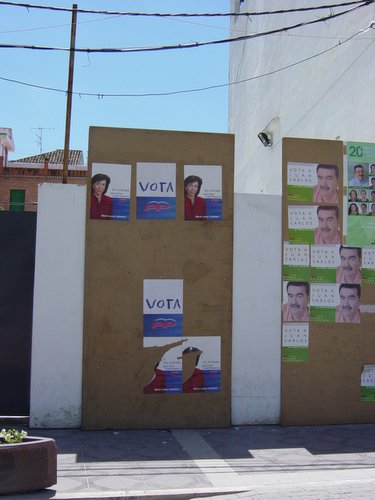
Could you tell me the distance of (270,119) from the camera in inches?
733

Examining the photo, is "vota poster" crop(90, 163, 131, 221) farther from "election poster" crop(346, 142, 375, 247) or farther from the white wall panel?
"election poster" crop(346, 142, 375, 247)

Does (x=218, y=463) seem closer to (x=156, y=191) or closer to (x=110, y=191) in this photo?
(x=156, y=191)

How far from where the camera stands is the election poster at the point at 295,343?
9062 millimetres

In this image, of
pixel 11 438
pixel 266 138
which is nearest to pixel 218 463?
pixel 11 438

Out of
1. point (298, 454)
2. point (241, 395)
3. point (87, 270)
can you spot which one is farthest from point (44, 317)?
point (298, 454)

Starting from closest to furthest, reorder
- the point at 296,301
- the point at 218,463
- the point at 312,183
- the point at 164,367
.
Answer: the point at 218,463 → the point at 164,367 → the point at 296,301 → the point at 312,183

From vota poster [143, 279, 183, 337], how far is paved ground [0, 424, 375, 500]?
1.43 metres

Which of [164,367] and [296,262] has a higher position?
[296,262]

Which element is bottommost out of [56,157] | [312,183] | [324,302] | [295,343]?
[295,343]

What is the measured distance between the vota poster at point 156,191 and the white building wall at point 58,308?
0.85 meters

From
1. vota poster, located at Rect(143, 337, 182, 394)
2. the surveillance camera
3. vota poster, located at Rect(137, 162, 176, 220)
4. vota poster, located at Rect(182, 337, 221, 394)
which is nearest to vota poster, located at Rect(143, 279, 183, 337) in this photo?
vota poster, located at Rect(143, 337, 182, 394)

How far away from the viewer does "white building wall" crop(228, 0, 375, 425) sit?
9023mm

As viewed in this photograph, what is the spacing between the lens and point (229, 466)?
696cm

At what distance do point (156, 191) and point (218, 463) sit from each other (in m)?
3.92
